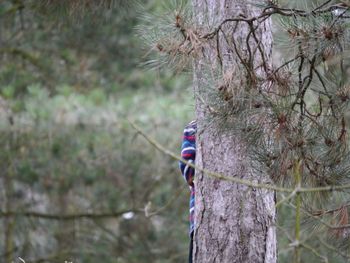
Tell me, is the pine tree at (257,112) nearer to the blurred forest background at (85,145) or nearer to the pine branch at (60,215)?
the blurred forest background at (85,145)

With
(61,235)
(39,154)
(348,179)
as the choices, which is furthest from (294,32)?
(61,235)

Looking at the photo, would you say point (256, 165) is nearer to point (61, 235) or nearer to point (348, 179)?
point (348, 179)

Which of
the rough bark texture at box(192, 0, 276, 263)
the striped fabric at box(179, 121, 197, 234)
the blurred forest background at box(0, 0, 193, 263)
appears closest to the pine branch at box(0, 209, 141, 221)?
the blurred forest background at box(0, 0, 193, 263)

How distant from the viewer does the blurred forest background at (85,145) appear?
8.66 metres

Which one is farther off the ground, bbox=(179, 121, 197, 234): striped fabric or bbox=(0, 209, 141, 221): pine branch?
bbox=(179, 121, 197, 234): striped fabric

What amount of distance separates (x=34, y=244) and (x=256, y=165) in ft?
21.2

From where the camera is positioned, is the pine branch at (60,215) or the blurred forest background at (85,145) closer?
the blurred forest background at (85,145)

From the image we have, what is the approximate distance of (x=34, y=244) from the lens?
10336mm

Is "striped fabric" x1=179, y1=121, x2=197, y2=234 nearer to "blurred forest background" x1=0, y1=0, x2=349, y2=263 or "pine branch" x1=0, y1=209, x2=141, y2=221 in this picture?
"blurred forest background" x1=0, y1=0, x2=349, y2=263

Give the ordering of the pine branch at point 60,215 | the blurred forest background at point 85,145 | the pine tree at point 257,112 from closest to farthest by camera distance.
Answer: the pine tree at point 257,112 < the blurred forest background at point 85,145 < the pine branch at point 60,215

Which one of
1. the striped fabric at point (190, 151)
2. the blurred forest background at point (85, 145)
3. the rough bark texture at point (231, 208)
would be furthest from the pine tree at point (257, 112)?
the blurred forest background at point (85, 145)

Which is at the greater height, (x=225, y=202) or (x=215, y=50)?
(x=215, y=50)

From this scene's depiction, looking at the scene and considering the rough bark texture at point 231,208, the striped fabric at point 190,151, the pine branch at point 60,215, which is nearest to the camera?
the rough bark texture at point 231,208

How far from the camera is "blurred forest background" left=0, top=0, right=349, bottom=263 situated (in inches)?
341
